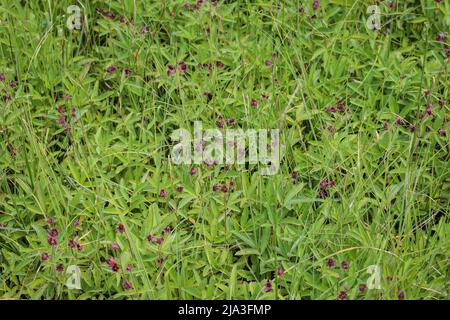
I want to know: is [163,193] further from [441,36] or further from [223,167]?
[441,36]

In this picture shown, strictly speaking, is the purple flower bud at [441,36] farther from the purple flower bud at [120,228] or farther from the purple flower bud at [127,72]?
the purple flower bud at [120,228]

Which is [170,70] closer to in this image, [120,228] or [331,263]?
[120,228]

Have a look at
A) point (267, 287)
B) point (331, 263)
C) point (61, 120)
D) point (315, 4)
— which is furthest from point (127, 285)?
point (315, 4)

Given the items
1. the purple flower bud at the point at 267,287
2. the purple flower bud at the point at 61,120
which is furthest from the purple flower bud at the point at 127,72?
the purple flower bud at the point at 267,287

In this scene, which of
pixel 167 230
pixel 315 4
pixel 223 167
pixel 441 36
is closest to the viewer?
pixel 167 230

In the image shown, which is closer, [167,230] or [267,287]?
[267,287]

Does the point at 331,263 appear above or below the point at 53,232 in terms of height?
below

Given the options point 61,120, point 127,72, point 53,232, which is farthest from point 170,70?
point 53,232

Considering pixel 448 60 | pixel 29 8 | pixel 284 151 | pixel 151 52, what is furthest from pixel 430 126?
pixel 29 8

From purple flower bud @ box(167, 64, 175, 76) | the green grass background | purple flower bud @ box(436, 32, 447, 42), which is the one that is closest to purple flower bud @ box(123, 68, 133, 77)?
the green grass background

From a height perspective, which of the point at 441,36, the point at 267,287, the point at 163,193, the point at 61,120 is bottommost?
the point at 267,287

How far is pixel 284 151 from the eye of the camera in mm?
3455

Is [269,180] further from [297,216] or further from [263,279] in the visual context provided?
[263,279]

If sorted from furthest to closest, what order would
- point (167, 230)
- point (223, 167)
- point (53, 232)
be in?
1. point (223, 167)
2. point (167, 230)
3. point (53, 232)
